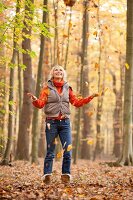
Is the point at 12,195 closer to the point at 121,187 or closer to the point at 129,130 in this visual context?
the point at 121,187

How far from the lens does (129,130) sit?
12.6 m

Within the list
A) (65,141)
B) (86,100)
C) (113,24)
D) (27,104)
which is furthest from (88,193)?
(113,24)

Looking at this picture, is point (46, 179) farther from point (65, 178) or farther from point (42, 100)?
point (42, 100)

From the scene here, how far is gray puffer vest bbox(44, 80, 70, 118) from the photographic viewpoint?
6.89m

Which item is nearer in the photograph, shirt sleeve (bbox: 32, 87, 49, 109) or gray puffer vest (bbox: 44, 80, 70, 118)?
shirt sleeve (bbox: 32, 87, 49, 109)

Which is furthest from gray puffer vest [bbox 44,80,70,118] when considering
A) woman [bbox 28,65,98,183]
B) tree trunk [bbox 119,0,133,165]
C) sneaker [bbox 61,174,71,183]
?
tree trunk [bbox 119,0,133,165]

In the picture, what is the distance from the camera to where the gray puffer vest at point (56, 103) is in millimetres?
6891

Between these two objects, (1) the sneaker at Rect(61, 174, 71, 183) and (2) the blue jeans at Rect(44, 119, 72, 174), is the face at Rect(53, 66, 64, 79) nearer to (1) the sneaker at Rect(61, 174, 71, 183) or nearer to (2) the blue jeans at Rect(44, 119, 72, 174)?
(2) the blue jeans at Rect(44, 119, 72, 174)

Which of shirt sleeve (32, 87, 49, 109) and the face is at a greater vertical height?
the face

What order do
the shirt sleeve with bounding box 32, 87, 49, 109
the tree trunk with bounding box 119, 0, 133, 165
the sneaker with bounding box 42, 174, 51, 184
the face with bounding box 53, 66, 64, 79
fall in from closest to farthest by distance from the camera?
the shirt sleeve with bounding box 32, 87, 49, 109 < the sneaker with bounding box 42, 174, 51, 184 < the face with bounding box 53, 66, 64, 79 < the tree trunk with bounding box 119, 0, 133, 165

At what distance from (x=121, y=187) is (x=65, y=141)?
125 cm

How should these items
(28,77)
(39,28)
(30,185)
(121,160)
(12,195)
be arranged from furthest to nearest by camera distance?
(28,77) → (121,160) → (39,28) → (30,185) → (12,195)

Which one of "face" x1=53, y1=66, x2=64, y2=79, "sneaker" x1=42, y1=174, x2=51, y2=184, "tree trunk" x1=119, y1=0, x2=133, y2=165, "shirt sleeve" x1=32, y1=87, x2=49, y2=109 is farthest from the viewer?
"tree trunk" x1=119, y1=0, x2=133, y2=165

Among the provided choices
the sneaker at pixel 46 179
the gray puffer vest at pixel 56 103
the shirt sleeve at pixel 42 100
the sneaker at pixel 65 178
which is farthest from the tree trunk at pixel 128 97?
the sneaker at pixel 46 179
